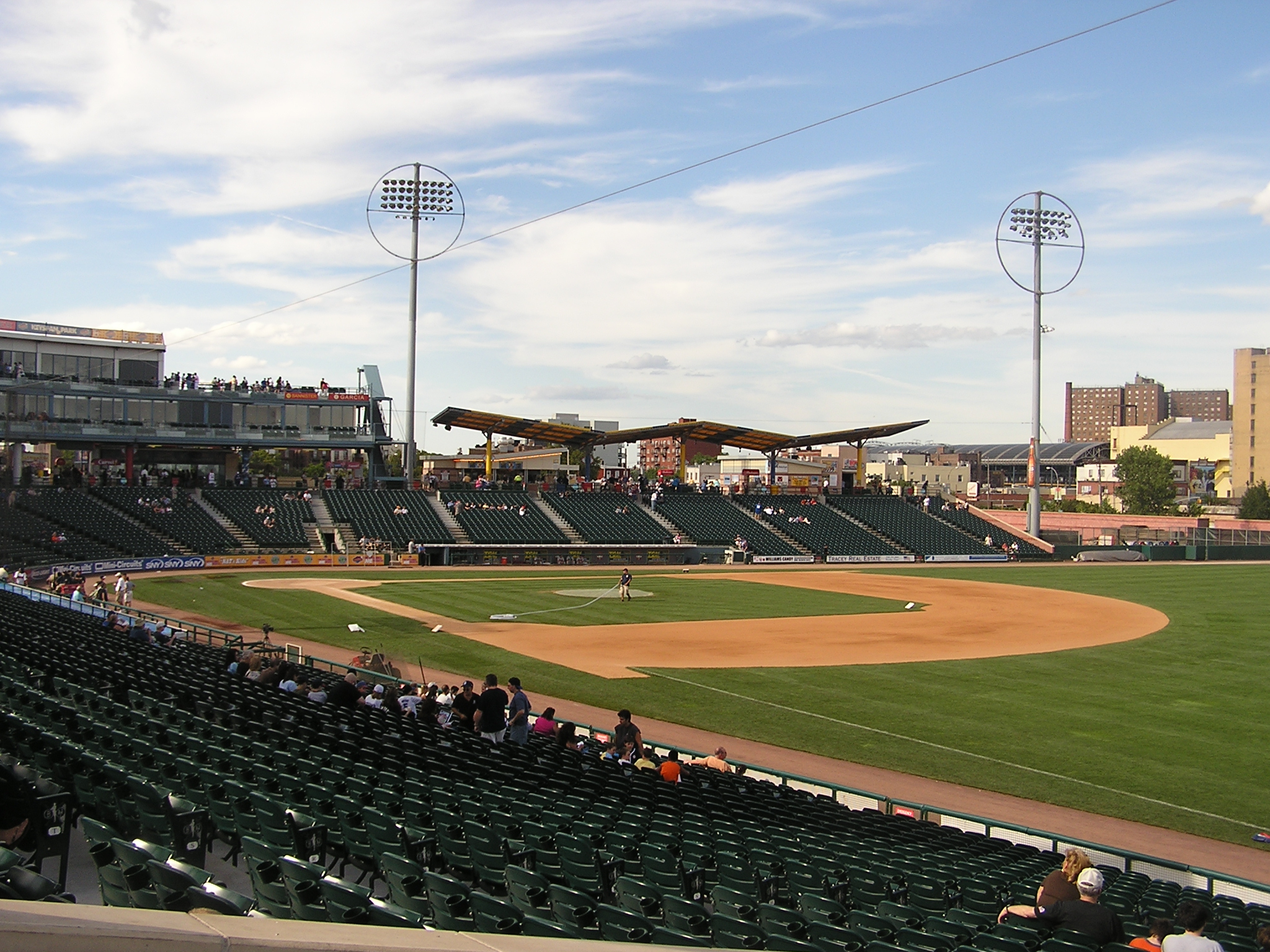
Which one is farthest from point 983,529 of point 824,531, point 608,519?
point 608,519

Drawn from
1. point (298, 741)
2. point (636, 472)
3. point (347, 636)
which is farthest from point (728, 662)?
point (636, 472)

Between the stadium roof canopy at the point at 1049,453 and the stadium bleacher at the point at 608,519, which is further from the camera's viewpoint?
the stadium roof canopy at the point at 1049,453

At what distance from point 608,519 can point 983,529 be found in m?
29.0

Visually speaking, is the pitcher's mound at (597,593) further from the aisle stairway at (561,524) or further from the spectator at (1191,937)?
the spectator at (1191,937)

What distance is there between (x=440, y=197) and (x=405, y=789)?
58.1 m

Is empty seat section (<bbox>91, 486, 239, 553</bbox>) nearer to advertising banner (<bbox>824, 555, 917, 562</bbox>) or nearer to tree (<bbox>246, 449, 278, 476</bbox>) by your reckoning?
advertising banner (<bbox>824, 555, 917, 562</bbox>)

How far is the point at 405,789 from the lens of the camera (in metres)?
10.0

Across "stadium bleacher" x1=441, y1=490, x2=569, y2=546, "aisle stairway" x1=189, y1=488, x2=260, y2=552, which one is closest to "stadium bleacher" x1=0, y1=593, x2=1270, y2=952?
"aisle stairway" x1=189, y1=488, x2=260, y2=552

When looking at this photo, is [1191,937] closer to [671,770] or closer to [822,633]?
[671,770]

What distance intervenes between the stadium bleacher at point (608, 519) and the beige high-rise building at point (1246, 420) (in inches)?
3784

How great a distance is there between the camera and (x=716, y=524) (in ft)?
225

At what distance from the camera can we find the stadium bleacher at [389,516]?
57.7m

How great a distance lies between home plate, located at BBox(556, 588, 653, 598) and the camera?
43.8m

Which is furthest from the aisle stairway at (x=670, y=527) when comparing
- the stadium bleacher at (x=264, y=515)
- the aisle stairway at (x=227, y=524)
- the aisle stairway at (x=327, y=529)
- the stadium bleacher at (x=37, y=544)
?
the stadium bleacher at (x=37, y=544)
